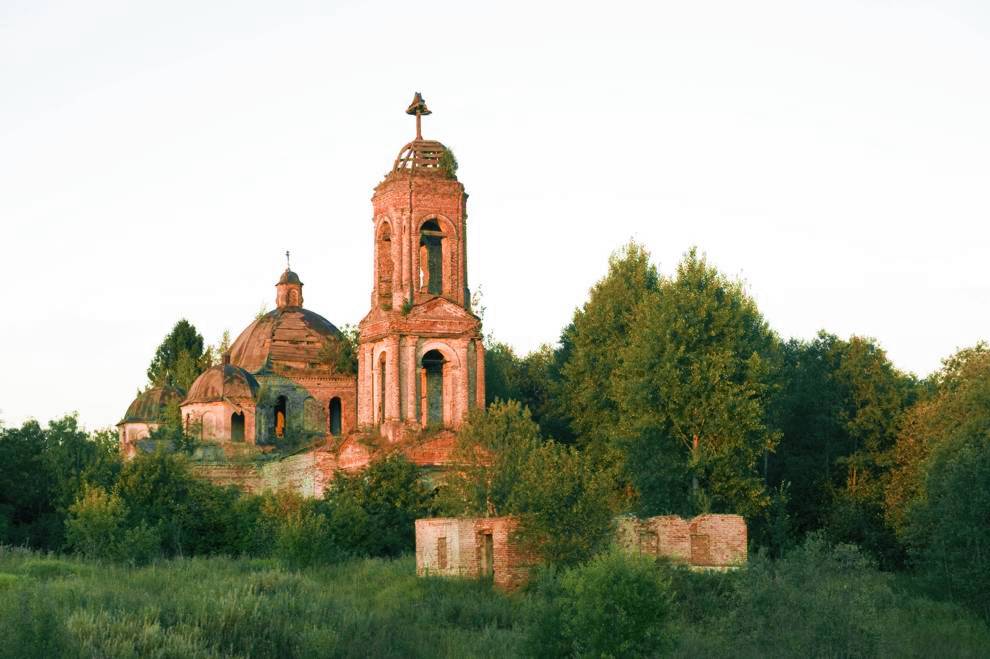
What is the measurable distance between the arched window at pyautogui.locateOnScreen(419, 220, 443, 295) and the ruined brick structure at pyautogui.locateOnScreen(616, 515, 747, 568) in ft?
56.0

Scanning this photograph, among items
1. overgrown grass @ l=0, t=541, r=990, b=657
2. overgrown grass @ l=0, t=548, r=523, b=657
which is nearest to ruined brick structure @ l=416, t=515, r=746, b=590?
overgrown grass @ l=0, t=548, r=523, b=657

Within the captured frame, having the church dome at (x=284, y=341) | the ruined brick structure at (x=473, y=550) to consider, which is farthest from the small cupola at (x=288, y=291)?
the ruined brick structure at (x=473, y=550)

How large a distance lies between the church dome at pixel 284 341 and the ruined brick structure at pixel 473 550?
65.0 ft

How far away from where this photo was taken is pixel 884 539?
3778cm

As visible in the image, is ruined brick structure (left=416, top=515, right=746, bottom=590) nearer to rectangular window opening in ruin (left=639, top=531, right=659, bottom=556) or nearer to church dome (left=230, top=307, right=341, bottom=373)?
rectangular window opening in ruin (left=639, top=531, right=659, bottom=556)

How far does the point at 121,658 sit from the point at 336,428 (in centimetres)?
2968

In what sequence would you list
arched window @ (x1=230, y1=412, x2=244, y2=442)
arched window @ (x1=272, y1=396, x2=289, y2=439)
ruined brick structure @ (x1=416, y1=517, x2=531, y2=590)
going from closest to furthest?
ruined brick structure @ (x1=416, y1=517, x2=531, y2=590) → arched window @ (x1=230, y1=412, x2=244, y2=442) → arched window @ (x1=272, y1=396, x2=289, y2=439)

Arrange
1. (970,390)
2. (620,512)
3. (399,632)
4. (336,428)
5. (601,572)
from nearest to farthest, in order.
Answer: (601,572) → (399,632) → (620,512) → (970,390) → (336,428)

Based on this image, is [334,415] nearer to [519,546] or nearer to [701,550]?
[519,546]

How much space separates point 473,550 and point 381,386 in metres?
14.0

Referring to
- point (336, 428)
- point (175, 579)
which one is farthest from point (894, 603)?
point (336, 428)

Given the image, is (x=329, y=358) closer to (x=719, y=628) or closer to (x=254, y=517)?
(x=254, y=517)

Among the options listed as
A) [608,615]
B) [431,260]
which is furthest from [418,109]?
[608,615]

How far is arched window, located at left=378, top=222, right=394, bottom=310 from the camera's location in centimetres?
4322
